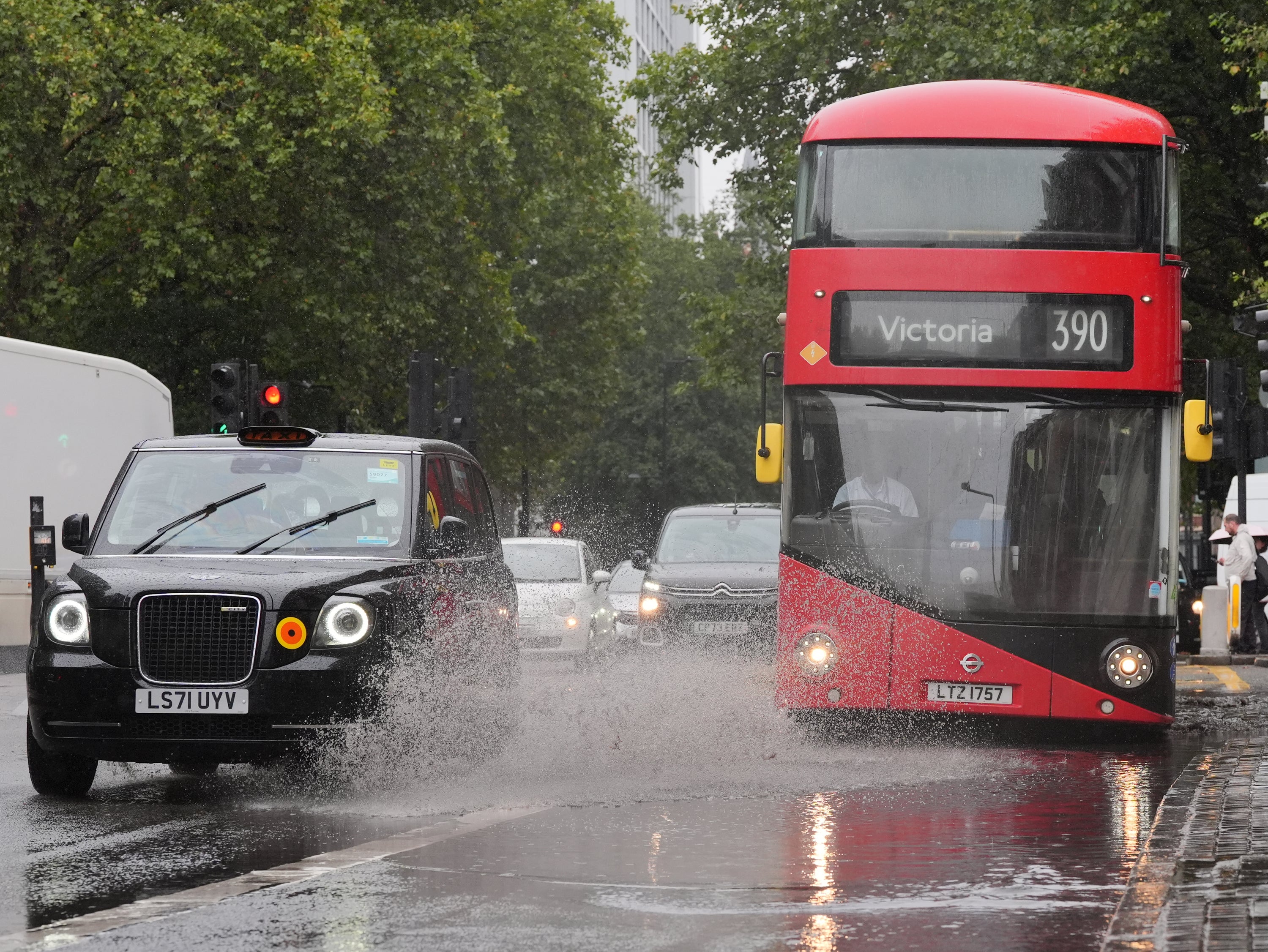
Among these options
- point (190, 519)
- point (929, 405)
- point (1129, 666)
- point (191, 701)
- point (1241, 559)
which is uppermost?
point (929, 405)

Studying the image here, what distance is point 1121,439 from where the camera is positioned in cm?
1238

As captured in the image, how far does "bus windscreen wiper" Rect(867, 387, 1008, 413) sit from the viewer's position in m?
12.4

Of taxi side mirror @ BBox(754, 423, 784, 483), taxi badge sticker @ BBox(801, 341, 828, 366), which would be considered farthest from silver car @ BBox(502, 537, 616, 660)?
taxi badge sticker @ BBox(801, 341, 828, 366)

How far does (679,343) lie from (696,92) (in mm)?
32712

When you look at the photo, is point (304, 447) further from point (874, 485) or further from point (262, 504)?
point (874, 485)

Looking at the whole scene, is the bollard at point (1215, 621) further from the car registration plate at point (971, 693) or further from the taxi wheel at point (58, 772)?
the taxi wheel at point (58, 772)

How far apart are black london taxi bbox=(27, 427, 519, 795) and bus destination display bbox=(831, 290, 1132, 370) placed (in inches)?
116

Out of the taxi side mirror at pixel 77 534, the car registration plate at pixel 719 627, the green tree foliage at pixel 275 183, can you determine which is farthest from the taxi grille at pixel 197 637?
the green tree foliage at pixel 275 183

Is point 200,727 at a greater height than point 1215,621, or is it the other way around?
point 1215,621

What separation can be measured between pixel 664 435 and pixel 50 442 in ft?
164

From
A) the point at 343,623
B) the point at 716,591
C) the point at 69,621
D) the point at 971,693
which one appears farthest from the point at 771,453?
the point at 716,591

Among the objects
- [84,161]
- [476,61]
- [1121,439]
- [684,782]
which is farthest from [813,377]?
[476,61]

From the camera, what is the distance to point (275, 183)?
32.9 m

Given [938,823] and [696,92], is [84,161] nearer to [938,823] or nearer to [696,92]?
[696,92]
